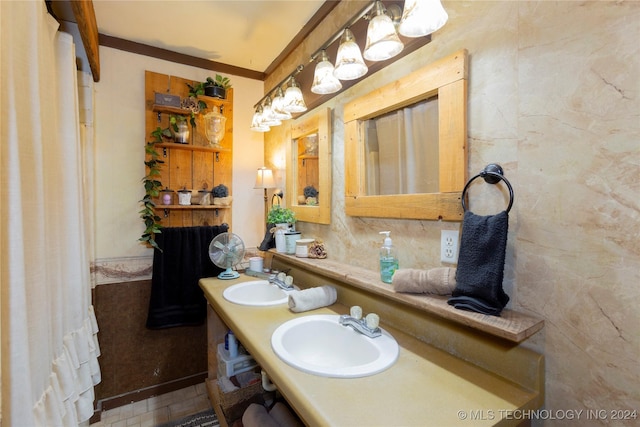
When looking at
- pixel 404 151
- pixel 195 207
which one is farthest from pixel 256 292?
pixel 404 151

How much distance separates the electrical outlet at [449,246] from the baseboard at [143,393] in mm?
2104

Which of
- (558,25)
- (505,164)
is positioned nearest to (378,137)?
(505,164)

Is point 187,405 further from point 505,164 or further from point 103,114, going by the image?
point 505,164

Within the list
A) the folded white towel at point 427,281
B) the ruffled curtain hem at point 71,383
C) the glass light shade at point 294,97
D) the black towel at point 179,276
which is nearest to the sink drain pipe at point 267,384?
the ruffled curtain hem at point 71,383

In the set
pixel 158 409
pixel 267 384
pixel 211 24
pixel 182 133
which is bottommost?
pixel 158 409

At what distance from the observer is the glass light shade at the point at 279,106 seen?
1739mm

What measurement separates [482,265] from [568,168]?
334 millimetres

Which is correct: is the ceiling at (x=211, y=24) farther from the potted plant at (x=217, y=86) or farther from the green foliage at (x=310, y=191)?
the green foliage at (x=310, y=191)

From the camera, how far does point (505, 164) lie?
0.91 metres

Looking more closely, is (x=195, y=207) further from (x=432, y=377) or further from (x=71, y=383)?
(x=432, y=377)

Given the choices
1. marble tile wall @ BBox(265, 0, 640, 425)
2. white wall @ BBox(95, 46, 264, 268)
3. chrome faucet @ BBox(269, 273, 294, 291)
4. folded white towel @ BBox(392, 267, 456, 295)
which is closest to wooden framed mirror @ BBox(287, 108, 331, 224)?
chrome faucet @ BBox(269, 273, 294, 291)

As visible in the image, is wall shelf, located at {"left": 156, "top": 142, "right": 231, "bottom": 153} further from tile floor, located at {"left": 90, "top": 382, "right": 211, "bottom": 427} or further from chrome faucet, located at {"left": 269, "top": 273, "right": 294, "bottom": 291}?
tile floor, located at {"left": 90, "top": 382, "right": 211, "bottom": 427}

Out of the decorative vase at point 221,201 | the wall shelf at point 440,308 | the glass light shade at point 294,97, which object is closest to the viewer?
the wall shelf at point 440,308

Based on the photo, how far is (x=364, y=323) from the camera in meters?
1.13
